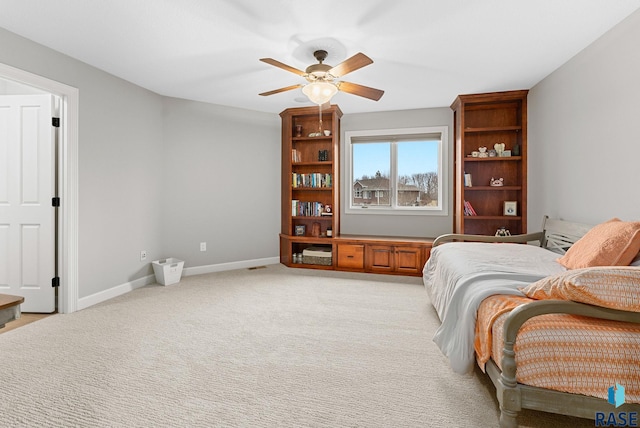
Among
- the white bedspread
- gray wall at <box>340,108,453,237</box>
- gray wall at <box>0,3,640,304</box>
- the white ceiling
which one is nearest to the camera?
the white bedspread

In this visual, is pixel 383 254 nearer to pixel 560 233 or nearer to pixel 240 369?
pixel 560 233

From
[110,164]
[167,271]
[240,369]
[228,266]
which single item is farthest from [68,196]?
[240,369]

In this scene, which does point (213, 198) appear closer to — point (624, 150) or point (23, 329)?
point (23, 329)

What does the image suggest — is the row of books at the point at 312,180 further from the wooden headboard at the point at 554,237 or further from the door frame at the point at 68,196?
the door frame at the point at 68,196

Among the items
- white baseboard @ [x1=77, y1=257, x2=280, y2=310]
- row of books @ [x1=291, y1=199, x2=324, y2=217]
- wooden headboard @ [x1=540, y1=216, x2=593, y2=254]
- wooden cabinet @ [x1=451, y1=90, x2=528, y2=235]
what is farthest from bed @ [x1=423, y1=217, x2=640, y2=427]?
white baseboard @ [x1=77, y1=257, x2=280, y2=310]

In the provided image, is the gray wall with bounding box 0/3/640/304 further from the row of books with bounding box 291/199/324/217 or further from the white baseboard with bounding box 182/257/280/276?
the row of books with bounding box 291/199/324/217

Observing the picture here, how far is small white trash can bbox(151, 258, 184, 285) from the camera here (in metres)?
3.91

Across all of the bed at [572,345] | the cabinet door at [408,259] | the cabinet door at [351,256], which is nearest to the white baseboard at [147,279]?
the cabinet door at [351,256]

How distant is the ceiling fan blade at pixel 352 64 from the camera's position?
2330 mm

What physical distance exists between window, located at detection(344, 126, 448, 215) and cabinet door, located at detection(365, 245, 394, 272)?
0.70 m

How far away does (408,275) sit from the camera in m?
4.33

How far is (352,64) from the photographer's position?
248 cm

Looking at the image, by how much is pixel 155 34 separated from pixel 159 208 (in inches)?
92.0

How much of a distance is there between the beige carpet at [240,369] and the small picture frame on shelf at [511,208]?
1.99 meters
